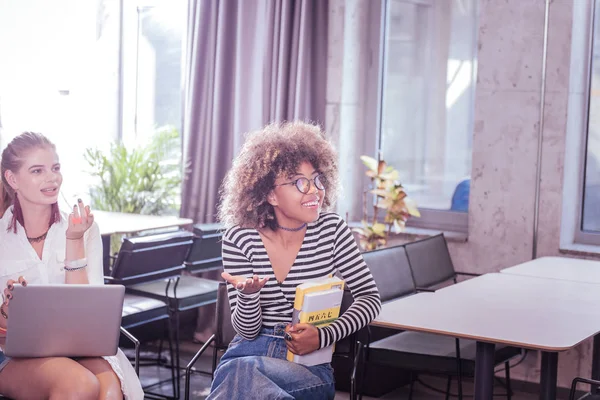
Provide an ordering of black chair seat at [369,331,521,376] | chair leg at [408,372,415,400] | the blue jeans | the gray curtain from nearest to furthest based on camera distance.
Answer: the blue jeans < black chair seat at [369,331,521,376] < chair leg at [408,372,415,400] < the gray curtain

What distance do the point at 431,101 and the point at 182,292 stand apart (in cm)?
188

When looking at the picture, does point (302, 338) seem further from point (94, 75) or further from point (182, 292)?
point (94, 75)

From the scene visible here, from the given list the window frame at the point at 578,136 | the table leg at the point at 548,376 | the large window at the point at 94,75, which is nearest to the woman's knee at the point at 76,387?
the table leg at the point at 548,376

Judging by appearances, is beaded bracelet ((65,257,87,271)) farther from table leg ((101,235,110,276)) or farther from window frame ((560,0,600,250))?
window frame ((560,0,600,250))

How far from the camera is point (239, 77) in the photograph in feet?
16.8

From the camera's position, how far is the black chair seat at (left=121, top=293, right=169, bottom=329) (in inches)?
155

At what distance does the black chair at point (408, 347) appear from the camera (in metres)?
3.38

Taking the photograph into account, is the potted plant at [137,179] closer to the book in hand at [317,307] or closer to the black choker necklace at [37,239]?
the black choker necklace at [37,239]

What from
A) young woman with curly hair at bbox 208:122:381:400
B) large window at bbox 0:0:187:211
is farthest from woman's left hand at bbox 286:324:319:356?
large window at bbox 0:0:187:211

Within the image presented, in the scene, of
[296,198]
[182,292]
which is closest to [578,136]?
[182,292]

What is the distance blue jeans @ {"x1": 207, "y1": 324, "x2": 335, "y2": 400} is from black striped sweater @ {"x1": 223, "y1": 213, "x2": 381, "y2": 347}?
45mm

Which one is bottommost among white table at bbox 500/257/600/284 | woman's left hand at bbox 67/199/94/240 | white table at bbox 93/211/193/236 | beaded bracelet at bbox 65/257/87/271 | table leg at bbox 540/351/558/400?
table leg at bbox 540/351/558/400

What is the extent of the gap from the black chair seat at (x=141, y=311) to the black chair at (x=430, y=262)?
1.26 m

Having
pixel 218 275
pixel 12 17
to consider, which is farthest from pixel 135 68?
pixel 218 275
